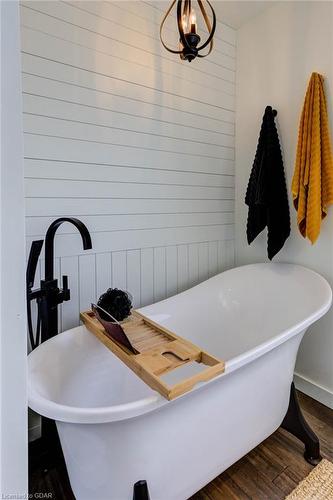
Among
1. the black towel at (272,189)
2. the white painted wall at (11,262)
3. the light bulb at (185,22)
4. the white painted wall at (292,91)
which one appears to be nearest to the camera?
the white painted wall at (11,262)

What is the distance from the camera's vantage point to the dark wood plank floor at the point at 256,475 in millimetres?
1182

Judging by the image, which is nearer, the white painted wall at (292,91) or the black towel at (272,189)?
the white painted wall at (292,91)

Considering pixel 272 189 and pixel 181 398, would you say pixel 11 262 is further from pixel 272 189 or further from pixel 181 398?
pixel 272 189

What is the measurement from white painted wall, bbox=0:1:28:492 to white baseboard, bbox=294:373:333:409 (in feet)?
6.10

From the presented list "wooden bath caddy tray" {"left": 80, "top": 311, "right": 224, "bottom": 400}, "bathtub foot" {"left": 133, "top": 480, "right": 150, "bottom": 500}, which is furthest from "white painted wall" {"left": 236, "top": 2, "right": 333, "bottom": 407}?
"bathtub foot" {"left": 133, "top": 480, "right": 150, "bottom": 500}

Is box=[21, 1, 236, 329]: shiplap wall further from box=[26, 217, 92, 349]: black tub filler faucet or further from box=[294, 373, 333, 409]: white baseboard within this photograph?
box=[294, 373, 333, 409]: white baseboard

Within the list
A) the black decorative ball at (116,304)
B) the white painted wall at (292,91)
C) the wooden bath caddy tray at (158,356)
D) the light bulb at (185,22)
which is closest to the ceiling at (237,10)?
the white painted wall at (292,91)

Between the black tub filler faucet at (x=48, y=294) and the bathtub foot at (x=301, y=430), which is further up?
the black tub filler faucet at (x=48, y=294)

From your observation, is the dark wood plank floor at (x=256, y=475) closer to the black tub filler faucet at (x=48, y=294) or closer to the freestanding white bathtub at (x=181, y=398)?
the freestanding white bathtub at (x=181, y=398)

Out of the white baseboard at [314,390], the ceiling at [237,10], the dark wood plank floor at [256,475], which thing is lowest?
the dark wood plank floor at [256,475]

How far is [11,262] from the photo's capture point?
437mm

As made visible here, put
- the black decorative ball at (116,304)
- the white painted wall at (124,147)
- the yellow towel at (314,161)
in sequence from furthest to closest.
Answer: the yellow towel at (314,161) → the white painted wall at (124,147) → the black decorative ball at (116,304)

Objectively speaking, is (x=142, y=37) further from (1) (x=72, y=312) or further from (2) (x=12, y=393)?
(2) (x=12, y=393)

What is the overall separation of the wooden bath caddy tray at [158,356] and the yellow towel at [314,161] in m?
1.07
